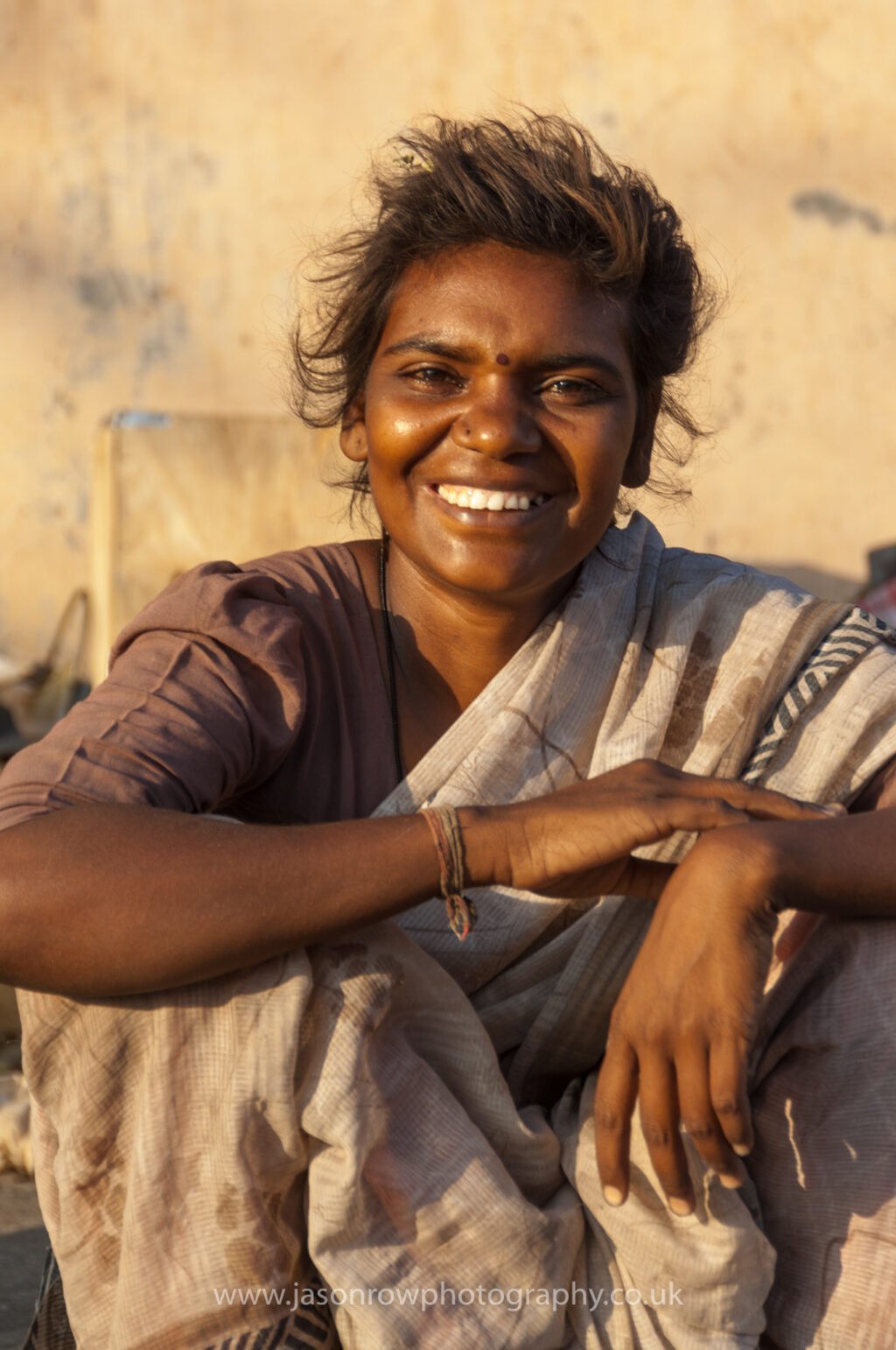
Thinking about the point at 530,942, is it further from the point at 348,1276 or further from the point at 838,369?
the point at 838,369

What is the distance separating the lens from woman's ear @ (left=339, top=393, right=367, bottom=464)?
2.30 m

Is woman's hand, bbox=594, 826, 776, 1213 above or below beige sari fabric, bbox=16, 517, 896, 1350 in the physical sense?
above

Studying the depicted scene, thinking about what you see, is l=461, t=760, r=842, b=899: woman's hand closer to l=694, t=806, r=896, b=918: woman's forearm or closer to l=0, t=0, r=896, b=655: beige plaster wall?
l=694, t=806, r=896, b=918: woman's forearm

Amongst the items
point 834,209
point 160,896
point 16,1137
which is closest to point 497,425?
point 160,896

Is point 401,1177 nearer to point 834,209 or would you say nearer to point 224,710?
point 224,710

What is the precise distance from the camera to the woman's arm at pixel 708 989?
157cm

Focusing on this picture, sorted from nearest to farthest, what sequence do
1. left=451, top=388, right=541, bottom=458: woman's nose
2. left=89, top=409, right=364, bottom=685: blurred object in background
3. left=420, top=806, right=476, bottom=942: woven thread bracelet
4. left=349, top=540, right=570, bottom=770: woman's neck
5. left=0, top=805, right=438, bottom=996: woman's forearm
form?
left=0, top=805, right=438, bottom=996: woman's forearm → left=420, top=806, right=476, bottom=942: woven thread bracelet → left=451, top=388, right=541, bottom=458: woman's nose → left=349, top=540, right=570, bottom=770: woman's neck → left=89, top=409, right=364, bottom=685: blurred object in background

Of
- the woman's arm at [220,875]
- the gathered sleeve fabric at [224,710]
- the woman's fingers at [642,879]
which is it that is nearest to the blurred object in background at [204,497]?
the gathered sleeve fabric at [224,710]

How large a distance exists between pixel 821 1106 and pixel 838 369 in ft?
14.5

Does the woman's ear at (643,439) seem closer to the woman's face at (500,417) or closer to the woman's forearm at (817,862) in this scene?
the woman's face at (500,417)

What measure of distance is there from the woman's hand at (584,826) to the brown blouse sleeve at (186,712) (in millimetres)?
340

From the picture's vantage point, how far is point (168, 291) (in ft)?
17.4

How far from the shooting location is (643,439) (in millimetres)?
2275

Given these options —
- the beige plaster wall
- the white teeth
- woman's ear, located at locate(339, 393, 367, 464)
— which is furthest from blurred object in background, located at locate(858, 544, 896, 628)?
the white teeth
